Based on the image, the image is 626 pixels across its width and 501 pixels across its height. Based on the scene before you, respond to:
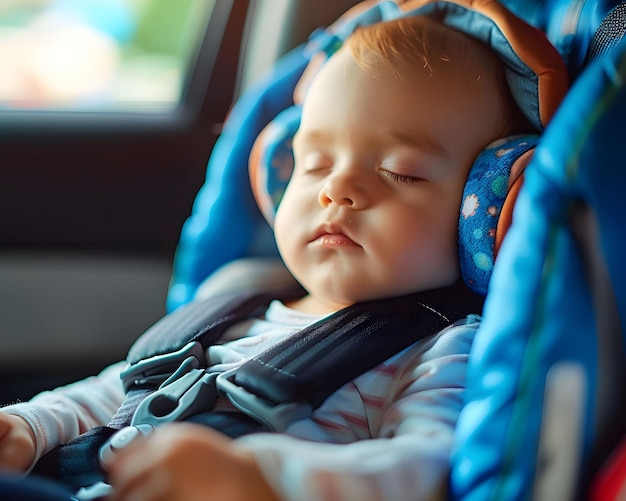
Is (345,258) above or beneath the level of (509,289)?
beneath

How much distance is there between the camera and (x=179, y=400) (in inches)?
36.2

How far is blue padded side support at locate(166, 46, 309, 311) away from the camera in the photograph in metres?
1.33

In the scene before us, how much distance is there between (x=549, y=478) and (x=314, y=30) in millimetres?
1082

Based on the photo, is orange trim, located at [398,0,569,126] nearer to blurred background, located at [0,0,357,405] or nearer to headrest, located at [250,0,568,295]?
headrest, located at [250,0,568,295]

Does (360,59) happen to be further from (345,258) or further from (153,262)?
(153,262)

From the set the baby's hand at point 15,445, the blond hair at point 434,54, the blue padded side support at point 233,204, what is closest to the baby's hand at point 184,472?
the baby's hand at point 15,445

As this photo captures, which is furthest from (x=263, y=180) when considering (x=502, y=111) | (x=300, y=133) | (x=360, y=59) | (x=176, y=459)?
(x=176, y=459)

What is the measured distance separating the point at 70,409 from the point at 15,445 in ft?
0.42

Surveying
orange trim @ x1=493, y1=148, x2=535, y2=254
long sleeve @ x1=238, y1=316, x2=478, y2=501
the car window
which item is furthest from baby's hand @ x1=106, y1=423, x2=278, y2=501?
the car window

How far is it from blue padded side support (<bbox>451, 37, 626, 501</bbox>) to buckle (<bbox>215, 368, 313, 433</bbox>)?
21 cm

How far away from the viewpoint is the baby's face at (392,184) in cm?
95

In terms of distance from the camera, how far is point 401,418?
0.80 metres

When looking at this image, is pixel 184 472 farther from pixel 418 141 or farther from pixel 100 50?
pixel 100 50

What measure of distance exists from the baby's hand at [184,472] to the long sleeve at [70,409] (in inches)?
13.3
